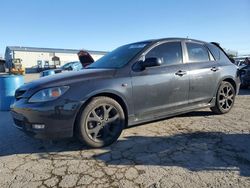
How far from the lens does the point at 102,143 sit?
11.7 ft

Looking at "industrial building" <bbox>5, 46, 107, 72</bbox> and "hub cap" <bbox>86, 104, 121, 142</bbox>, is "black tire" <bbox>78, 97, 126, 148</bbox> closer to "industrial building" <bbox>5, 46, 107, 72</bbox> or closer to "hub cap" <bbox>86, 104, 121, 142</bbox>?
"hub cap" <bbox>86, 104, 121, 142</bbox>

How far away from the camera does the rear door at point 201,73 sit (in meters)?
4.58

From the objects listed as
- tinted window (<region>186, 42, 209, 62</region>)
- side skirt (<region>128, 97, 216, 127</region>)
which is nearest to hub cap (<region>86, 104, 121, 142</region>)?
side skirt (<region>128, 97, 216, 127</region>)

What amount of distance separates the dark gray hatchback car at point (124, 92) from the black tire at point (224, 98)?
0.02 metres

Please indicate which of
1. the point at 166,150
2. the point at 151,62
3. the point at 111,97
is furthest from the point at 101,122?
the point at 151,62

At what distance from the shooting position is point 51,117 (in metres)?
3.21

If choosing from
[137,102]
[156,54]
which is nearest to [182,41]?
[156,54]

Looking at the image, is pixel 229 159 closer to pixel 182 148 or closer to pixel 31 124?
pixel 182 148

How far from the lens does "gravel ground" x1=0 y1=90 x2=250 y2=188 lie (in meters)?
2.62

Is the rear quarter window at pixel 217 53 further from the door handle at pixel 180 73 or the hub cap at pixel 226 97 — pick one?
the door handle at pixel 180 73

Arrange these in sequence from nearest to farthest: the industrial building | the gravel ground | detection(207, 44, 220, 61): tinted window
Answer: the gravel ground < detection(207, 44, 220, 61): tinted window < the industrial building

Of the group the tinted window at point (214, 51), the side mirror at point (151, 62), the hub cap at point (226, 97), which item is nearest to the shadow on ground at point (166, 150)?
the side mirror at point (151, 62)

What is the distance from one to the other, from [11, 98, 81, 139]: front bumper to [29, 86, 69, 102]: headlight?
68 mm

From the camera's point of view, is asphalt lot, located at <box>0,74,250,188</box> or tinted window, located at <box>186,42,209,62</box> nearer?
asphalt lot, located at <box>0,74,250,188</box>
